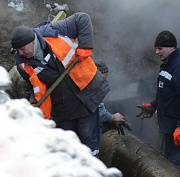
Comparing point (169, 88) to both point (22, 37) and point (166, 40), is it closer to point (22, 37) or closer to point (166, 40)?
point (166, 40)

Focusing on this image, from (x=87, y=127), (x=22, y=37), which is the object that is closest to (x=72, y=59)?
(x=22, y=37)

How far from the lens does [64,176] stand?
0.55 metres

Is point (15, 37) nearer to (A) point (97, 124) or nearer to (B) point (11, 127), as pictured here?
(A) point (97, 124)

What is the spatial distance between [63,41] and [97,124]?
120 centimetres

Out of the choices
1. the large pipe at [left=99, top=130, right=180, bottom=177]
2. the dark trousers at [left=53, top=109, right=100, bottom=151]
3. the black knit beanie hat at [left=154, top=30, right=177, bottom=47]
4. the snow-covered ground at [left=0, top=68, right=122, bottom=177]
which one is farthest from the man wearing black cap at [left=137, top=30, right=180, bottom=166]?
the snow-covered ground at [left=0, top=68, right=122, bottom=177]

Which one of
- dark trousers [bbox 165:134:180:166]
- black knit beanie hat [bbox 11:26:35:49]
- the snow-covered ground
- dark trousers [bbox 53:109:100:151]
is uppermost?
the snow-covered ground

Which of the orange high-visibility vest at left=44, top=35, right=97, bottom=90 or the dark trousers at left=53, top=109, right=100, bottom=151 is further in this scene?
the dark trousers at left=53, top=109, right=100, bottom=151

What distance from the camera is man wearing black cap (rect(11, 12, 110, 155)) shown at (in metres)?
2.57

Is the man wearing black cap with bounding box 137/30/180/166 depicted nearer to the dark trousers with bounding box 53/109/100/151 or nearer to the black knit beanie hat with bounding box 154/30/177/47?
the black knit beanie hat with bounding box 154/30/177/47

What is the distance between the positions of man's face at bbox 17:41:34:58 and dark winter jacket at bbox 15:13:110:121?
0.26 feet

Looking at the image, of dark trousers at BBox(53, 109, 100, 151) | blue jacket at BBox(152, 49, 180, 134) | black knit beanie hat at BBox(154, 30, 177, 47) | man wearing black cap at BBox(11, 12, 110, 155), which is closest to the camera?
man wearing black cap at BBox(11, 12, 110, 155)

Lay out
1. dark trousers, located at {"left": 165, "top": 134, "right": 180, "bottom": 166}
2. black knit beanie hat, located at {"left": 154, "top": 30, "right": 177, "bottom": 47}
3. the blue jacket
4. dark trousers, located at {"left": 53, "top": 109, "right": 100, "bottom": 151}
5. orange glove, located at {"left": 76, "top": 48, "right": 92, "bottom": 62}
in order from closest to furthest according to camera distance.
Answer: orange glove, located at {"left": 76, "top": 48, "right": 92, "bottom": 62} < dark trousers, located at {"left": 53, "top": 109, "right": 100, "bottom": 151} < the blue jacket < black knit beanie hat, located at {"left": 154, "top": 30, "right": 177, "bottom": 47} < dark trousers, located at {"left": 165, "top": 134, "right": 180, "bottom": 166}

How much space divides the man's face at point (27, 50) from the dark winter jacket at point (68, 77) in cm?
8

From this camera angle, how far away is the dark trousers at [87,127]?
3039 millimetres
